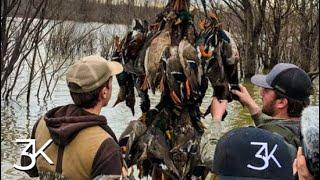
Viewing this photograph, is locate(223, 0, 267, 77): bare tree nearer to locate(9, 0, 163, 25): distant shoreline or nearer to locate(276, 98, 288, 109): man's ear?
locate(9, 0, 163, 25): distant shoreline

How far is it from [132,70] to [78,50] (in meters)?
19.8

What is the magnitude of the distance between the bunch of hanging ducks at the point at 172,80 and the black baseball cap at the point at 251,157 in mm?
1476

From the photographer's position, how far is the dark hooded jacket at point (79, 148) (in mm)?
2871

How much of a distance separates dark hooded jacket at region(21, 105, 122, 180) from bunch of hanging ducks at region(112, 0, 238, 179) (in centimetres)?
81

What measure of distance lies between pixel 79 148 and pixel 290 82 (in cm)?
131

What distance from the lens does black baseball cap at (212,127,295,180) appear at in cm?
213

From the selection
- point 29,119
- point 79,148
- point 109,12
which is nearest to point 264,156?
point 79,148

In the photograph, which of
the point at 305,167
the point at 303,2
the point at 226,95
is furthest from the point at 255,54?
the point at 305,167

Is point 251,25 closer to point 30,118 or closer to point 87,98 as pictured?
point 30,118

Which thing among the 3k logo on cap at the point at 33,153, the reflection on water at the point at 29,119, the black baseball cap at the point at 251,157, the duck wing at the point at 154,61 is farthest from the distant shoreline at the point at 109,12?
the black baseball cap at the point at 251,157

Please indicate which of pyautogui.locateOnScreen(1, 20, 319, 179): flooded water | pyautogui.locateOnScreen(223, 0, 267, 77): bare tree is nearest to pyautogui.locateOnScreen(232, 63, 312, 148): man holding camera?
pyautogui.locateOnScreen(1, 20, 319, 179): flooded water

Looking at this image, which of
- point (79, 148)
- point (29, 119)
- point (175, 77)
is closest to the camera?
point (79, 148)

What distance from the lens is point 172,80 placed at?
3686 millimetres

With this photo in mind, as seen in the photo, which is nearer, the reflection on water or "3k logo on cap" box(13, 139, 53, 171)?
"3k logo on cap" box(13, 139, 53, 171)
